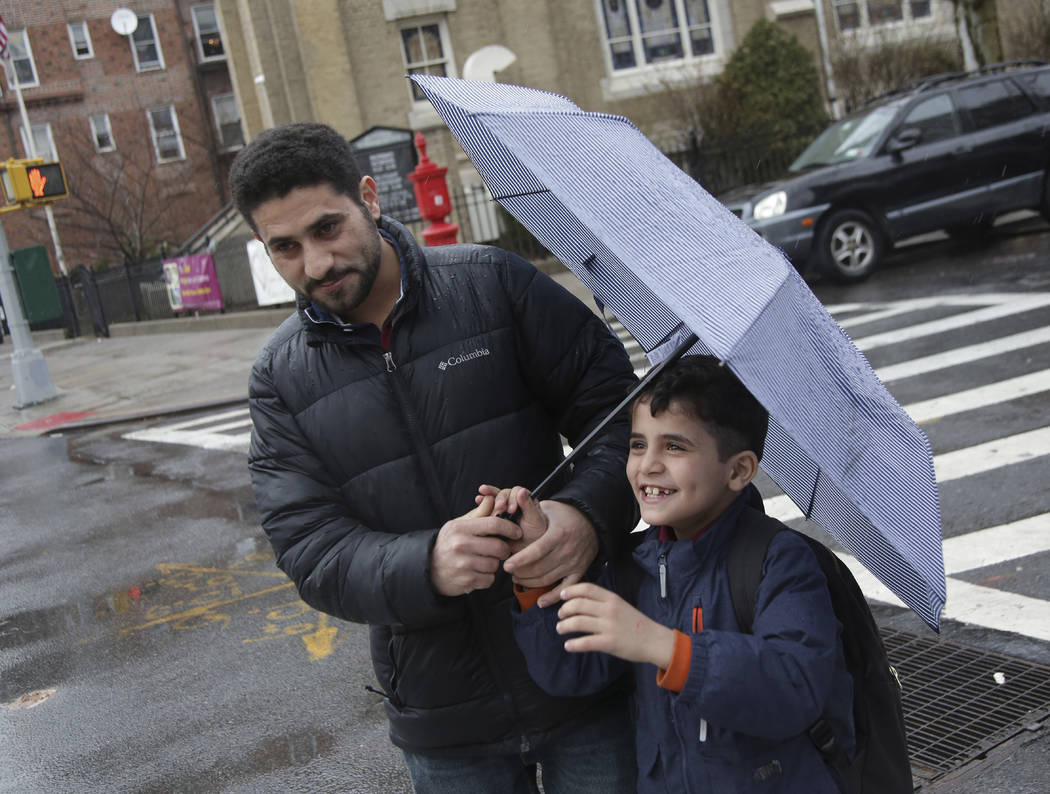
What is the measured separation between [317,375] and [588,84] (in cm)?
2382

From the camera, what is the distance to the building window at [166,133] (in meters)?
40.0

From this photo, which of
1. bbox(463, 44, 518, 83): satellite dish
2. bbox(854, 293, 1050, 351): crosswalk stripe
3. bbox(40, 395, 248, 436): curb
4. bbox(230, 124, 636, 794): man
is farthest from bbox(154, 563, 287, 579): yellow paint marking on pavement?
bbox(463, 44, 518, 83): satellite dish

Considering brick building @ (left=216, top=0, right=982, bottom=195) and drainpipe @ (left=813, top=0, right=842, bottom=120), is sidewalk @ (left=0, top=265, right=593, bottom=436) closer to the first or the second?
brick building @ (left=216, top=0, right=982, bottom=195)

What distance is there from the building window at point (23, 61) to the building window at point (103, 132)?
88.3 inches

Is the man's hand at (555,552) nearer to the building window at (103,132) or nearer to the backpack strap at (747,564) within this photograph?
the backpack strap at (747,564)

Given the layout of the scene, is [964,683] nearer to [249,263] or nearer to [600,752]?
[600,752]

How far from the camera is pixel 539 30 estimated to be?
2442 cm

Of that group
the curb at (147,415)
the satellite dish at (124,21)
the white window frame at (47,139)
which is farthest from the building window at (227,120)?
the curb at (147,415)

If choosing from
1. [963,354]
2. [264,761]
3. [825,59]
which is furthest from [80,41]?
[264,761]

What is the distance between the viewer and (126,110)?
3988cm

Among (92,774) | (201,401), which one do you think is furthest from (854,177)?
(92,774)

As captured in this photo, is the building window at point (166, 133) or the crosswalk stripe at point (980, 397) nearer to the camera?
the crosswalk stripe at point (980, 397)

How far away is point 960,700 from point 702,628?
2337 mm

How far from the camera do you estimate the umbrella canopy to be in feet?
5.95
